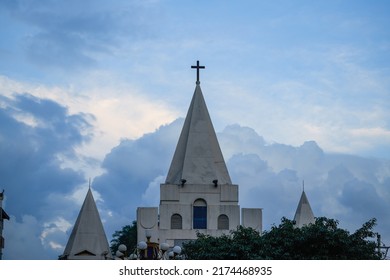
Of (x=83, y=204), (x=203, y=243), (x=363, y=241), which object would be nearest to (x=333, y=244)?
(x=363, y=241)

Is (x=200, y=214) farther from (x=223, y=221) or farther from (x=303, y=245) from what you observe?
(x=303, y=245)

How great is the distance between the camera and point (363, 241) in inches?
1810

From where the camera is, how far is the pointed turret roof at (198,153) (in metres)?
68.3

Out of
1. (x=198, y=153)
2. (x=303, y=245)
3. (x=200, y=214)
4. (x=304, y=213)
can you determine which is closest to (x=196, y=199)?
(x=200, y=214)

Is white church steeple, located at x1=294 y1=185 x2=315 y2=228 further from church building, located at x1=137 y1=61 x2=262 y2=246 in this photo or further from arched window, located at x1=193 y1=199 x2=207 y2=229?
arched window, located at x1=193 y1=199 x2=207 y2=229

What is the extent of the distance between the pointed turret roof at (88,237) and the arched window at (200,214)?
269 inches

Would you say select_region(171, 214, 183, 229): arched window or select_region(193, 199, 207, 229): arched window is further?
select_region(193, 199, 207, 229): arched window

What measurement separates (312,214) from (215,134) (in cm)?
1258

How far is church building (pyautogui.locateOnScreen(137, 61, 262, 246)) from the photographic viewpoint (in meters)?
67.0

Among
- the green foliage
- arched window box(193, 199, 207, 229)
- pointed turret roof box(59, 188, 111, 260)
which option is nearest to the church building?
arched window box(193, 199, 207, 229)

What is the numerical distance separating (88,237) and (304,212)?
Answer: 18648 mm

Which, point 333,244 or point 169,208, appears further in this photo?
point 169,208
